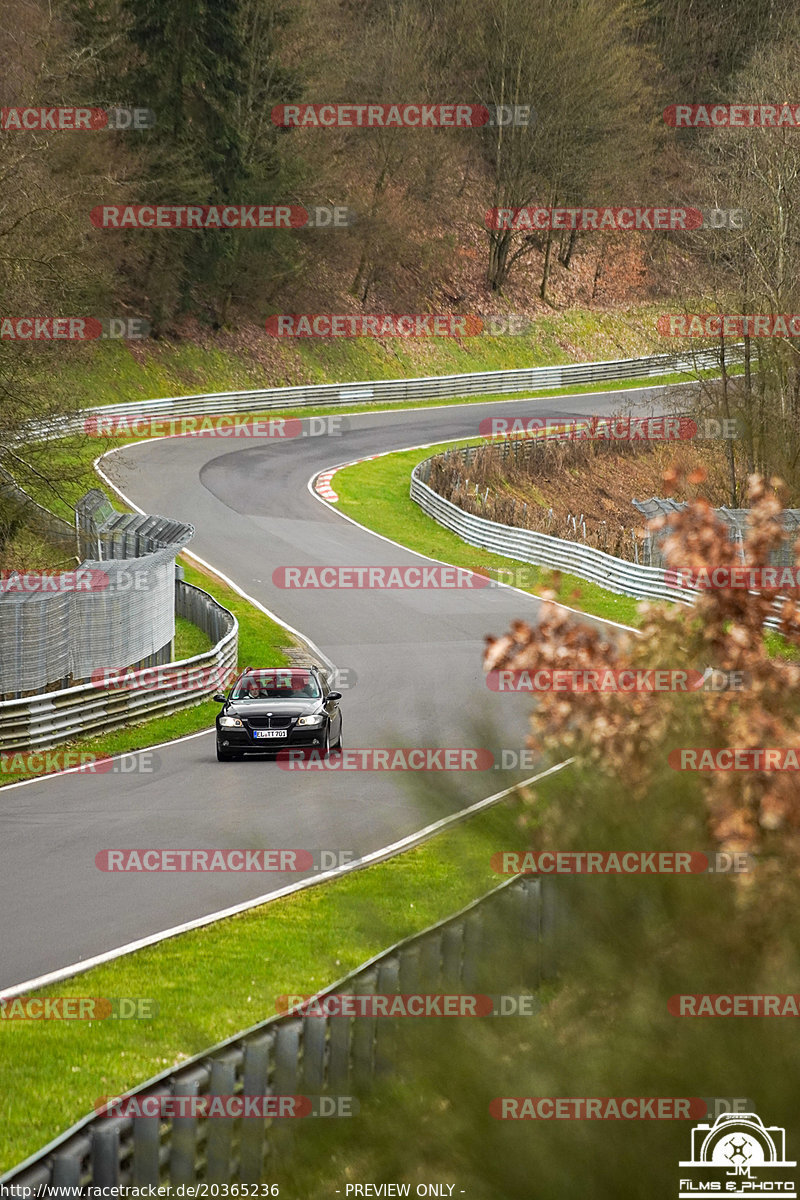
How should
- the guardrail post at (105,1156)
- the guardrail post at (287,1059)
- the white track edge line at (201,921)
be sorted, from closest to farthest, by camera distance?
the guardrail post at (105,1156), the guardrail post at (287,1059), the white track edge line at (201,921)

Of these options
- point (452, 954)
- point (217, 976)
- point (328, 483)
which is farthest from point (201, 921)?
point (328, 483)

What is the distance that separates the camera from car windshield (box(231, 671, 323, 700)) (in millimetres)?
20234

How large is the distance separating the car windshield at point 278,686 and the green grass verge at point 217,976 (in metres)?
7.60

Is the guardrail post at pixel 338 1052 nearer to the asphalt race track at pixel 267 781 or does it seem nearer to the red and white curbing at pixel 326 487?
the asphalt race track at pixel 267 781

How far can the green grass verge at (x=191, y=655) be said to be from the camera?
20125mm

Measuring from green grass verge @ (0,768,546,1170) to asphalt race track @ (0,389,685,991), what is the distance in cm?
32

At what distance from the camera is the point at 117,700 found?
21.4 meters

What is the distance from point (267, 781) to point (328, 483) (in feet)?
95.7

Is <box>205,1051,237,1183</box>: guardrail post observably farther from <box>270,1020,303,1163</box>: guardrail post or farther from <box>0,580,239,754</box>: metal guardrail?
<box>0,580,239,754</box>: metal guardrail

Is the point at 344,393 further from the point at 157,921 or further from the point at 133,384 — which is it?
the point at 157,921

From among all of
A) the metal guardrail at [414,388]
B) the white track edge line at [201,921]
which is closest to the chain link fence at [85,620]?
the white track edge line at [201,921]

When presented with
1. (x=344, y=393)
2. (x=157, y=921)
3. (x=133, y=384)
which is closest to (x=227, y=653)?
(x=157, y=921)

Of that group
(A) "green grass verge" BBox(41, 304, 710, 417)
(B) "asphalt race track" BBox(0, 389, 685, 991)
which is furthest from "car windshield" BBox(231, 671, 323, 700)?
(A) "green grass verge" BBox(41, 304, 710, 417)

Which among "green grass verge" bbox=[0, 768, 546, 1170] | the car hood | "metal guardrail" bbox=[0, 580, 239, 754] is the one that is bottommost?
"metal guardrail" bbox=[0, 580, 239, 754]
